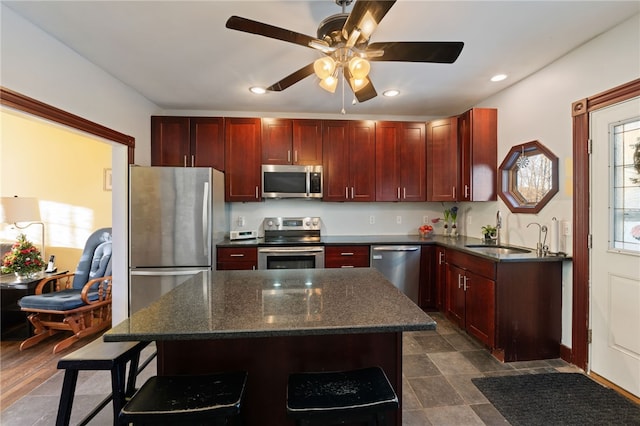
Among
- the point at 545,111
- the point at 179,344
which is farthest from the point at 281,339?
the point at 545,111

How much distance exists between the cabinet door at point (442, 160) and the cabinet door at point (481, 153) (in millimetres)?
187

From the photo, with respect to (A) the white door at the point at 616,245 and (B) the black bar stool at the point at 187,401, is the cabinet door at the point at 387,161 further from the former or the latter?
(B) the black bar stool at the point at 187,401

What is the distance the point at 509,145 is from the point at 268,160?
8.83ft

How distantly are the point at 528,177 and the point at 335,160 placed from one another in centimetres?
206

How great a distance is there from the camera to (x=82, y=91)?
2.46 meters

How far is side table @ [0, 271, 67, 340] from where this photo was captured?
9.88 feet

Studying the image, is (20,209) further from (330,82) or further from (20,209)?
(330,82)

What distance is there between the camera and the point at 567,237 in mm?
2436

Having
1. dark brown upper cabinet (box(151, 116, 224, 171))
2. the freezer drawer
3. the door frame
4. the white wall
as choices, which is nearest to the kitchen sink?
the door frame

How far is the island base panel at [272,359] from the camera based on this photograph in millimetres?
1386

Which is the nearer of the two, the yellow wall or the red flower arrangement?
the red flower arrangement

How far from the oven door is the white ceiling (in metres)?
1.74

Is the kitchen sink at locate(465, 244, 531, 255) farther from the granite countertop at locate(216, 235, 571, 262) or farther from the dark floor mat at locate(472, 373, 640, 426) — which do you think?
the dark floor mat at locate(472, 373, 640, 426)

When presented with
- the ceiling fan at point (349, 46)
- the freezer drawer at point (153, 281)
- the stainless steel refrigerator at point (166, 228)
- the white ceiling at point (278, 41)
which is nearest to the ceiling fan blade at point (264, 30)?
the ceiling fan at point (349, 46)
